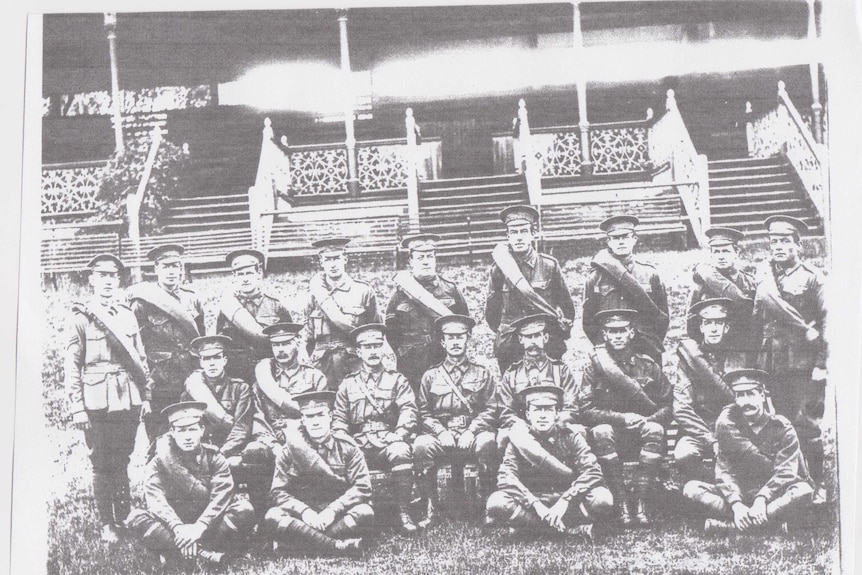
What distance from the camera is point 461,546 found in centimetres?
295

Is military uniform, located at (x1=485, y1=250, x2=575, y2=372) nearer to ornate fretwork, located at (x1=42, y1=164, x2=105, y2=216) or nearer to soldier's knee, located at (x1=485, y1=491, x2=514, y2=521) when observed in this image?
soldier's knee, located at (x1=485, y1=491, x2=514, y2=521)

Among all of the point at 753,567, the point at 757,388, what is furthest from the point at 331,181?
the point at 753,567

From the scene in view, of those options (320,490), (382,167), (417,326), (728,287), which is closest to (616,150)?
(728,287)

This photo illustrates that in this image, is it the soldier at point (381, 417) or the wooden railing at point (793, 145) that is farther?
the wooden railing at point (793, 145)

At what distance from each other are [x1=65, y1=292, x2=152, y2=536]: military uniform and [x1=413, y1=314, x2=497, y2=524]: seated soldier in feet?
3.72

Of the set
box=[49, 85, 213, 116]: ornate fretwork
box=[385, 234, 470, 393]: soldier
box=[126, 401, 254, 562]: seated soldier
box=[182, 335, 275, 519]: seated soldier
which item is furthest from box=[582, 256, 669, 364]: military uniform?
box=[49, 85, 213, 116]: ornate fretwork

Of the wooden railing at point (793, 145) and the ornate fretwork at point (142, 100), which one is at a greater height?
the ornate fretwork at point (142, 100)

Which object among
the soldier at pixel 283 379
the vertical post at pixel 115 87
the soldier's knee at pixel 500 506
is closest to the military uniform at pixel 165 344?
the soldier at pixel 283 379

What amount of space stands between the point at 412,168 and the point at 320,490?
1.36 m

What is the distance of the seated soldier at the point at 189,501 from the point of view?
2.95 metres

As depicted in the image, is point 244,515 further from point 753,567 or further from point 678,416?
point 753,567

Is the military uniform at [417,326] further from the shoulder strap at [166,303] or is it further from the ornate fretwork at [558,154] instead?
the shoulder strap at [166,303]

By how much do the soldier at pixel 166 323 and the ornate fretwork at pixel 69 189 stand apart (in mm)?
338

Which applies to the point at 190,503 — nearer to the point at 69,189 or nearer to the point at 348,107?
the point at 69,189
